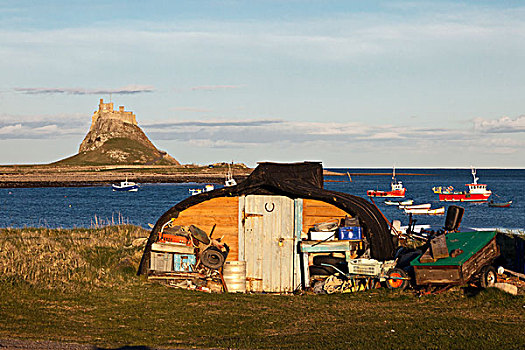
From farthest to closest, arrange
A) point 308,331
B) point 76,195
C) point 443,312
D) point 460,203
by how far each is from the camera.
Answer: point 76,195, point 460,203, point 443,312, point 308,331

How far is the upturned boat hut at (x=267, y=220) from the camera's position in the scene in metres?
20.3

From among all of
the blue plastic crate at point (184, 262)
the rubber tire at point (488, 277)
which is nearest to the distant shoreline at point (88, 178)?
the blue plastic crate at point (184, 262)

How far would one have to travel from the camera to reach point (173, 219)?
21.0 meters

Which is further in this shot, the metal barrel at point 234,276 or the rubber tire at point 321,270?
the metal barrel at point 234,276

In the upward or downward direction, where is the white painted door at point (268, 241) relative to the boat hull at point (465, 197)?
downward

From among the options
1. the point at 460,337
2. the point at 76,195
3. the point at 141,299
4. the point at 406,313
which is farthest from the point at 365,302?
the point at 76,195

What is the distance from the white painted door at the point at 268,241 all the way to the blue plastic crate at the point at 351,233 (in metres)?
1.68

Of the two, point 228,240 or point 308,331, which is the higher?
point 228,240

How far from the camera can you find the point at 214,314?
16469 millimetres

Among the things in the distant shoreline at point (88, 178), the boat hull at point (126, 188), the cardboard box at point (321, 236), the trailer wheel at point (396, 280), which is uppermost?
the distant shoreline at point (88, 178)

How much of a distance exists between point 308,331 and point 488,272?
6333 mm

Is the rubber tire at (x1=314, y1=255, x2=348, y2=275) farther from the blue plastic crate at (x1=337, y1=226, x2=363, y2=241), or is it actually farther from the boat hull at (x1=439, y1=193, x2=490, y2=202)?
the boat hull at (x1=439, y1=193, x2=490, y2=202)

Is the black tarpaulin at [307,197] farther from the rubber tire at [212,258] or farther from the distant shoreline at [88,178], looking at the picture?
the distant shoreline at [88,178]

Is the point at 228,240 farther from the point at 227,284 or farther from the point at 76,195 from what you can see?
the point at 76,195
